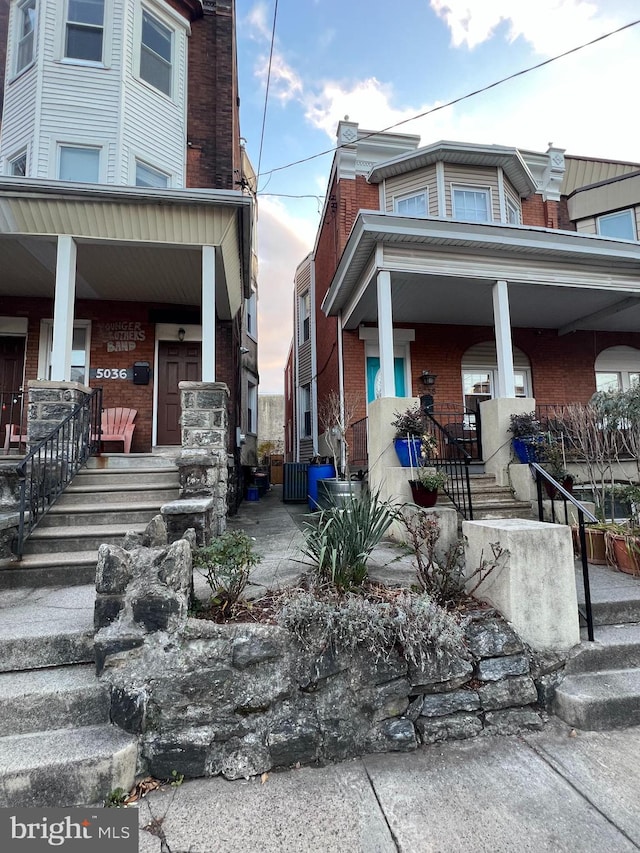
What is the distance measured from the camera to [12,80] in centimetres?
725

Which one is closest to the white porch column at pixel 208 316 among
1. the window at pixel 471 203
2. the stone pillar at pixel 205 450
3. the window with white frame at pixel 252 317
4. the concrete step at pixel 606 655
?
the stone pillar at pixel 205 450

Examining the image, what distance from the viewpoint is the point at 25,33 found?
24.3 feet

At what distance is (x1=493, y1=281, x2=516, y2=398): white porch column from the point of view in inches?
230

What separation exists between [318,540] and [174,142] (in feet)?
26.3

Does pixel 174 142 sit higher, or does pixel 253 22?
pixel 253 22

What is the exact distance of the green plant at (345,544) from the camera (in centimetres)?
264

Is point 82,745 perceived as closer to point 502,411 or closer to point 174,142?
point 502,411

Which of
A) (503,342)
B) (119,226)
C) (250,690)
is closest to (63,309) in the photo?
(119,226)

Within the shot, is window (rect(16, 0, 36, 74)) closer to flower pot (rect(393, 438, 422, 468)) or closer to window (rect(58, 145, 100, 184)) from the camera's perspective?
window (rect(58, 145, 100, 184))

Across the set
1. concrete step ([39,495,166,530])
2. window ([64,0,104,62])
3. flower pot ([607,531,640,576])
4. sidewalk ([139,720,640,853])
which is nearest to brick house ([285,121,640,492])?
flower pot ([607,531,640,576])

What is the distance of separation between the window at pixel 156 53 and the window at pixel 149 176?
172 cm

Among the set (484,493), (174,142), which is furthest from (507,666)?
(174,142)

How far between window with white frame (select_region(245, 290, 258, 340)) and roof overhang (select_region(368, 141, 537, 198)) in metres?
5.37

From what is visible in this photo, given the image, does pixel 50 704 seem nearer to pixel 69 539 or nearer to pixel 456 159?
pixel 69 539
